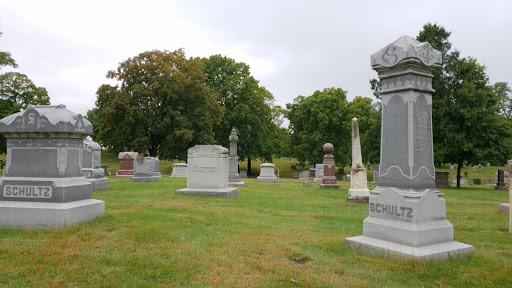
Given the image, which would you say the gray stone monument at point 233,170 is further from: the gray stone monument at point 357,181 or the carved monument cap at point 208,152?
the gray stone monument at point 357,181

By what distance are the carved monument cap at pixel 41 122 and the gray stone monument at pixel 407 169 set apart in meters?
4.80

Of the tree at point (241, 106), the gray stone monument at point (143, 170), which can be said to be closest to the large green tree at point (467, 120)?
the tree at point (241, 106)

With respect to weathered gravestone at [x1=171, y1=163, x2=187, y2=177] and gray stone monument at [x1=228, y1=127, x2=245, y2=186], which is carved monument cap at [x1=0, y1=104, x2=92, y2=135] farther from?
weathered gravestone at [x1=171, y1=163, x2=187, y2=177]

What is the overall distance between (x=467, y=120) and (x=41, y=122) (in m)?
24.0

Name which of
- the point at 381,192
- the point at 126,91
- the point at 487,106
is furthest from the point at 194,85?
the point at 381,192

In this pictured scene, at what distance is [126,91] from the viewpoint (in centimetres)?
2784

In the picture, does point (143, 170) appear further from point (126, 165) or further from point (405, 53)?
point (405, 53)

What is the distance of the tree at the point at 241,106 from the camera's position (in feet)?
108

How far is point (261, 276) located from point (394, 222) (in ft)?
6.77

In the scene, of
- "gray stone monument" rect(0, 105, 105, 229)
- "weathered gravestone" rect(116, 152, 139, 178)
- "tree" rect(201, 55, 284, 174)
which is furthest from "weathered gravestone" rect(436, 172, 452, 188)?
"gray stone monument" rect(0, 105, 105, 229)

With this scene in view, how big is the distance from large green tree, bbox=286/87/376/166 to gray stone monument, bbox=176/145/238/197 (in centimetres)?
2481

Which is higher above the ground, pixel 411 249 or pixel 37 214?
pixel 37 214

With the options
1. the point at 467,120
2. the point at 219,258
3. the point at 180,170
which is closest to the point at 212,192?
the point at 219,258

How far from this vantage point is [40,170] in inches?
230
